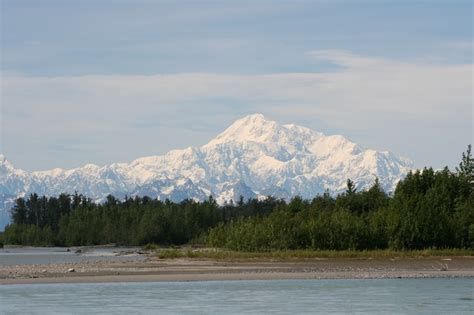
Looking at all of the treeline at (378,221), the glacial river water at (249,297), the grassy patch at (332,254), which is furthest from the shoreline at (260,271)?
the treeline at (378,221)

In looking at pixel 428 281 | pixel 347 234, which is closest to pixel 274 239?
pixel 347 234

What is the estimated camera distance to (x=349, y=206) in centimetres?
11188

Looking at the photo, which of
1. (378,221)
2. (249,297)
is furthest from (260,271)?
(378,221)

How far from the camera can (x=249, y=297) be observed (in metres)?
51.0

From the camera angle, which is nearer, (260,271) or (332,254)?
(260,271)

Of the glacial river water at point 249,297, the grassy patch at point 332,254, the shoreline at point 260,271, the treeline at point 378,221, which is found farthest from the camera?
the treeline at point 378,221

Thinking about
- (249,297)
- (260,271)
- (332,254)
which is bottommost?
(249,297)

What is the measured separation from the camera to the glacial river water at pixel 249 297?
4512 centimetres

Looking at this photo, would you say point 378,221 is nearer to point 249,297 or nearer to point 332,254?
point 332,254

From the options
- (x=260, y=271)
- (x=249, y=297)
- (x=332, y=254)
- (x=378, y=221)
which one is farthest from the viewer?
(x=378, y=221)

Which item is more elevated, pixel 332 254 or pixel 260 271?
pixel 332 254

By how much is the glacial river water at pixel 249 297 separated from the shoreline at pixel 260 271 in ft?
11.1

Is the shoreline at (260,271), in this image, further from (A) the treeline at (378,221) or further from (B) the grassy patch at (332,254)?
(A) the treeline at (378,221)

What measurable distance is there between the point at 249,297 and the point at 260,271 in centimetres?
1964
